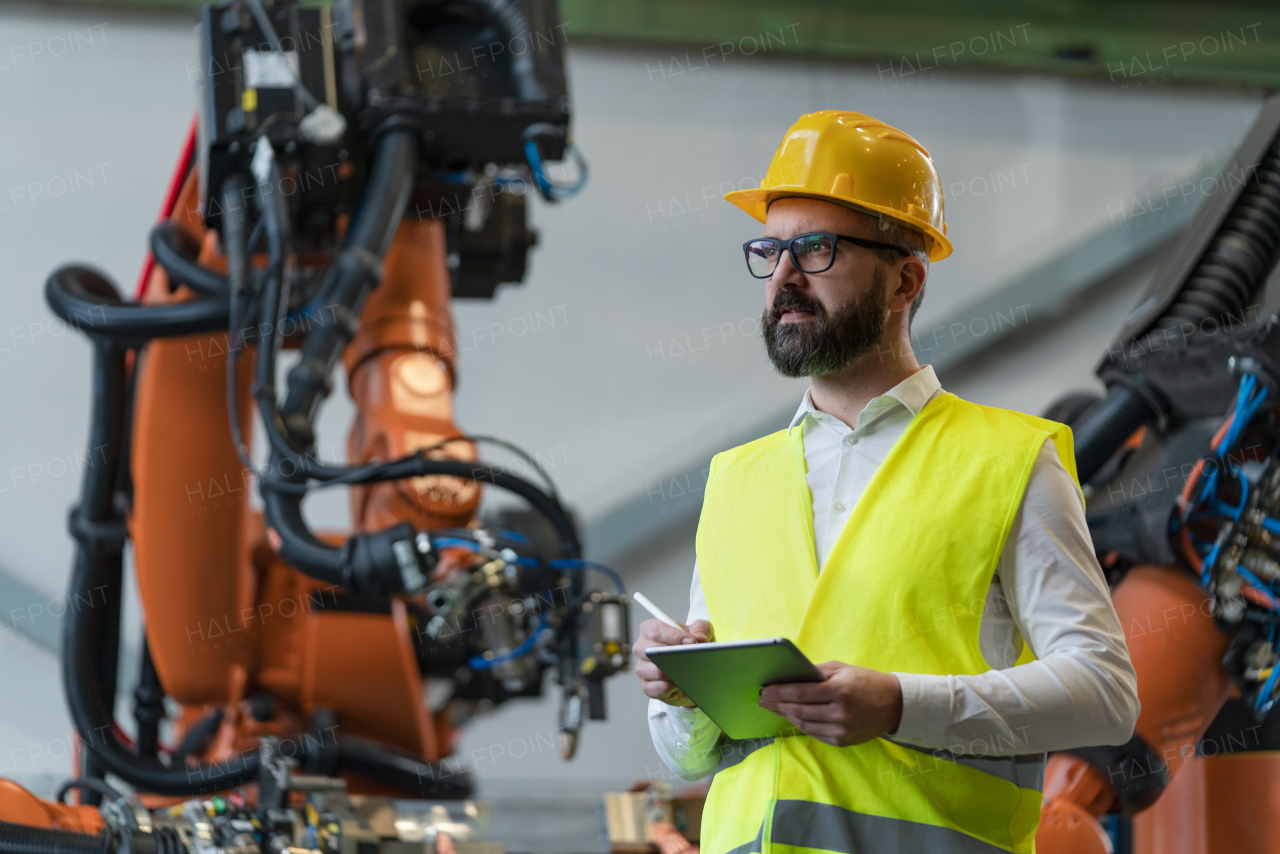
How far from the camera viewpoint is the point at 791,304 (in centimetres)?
172

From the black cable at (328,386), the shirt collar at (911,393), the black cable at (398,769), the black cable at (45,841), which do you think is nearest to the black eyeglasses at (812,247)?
the shirt collar at (911,393)

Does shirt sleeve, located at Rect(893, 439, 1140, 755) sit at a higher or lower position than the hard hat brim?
lower

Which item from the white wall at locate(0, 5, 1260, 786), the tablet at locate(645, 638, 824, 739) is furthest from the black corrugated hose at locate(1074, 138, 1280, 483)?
the white wall at locate(0, 5, 1260, 786)

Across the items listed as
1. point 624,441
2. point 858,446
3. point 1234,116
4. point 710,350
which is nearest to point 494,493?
point 624,441

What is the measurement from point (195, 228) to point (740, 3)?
6.23m

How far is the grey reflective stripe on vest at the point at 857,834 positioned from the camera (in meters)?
1.50

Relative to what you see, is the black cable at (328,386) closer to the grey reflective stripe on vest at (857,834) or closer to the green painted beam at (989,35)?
the grey reflective stripe on vest at (857,834)

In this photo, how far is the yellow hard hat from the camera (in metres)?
1.74

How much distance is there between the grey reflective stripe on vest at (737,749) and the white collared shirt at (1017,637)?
2 centimetres

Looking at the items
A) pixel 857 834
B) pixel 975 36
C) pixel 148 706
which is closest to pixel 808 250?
pixel 857 834

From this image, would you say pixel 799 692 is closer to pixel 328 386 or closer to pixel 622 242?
pixel 328 386

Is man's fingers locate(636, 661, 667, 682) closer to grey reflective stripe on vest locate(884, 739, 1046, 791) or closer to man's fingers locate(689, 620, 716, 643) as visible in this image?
man's fingers locate(689, 620, 716, 643)

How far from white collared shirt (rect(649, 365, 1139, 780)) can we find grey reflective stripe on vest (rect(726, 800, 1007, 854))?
0.11 m

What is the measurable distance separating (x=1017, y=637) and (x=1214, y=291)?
1.93 m
